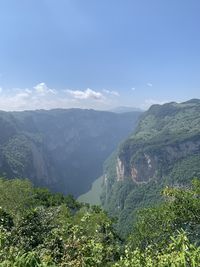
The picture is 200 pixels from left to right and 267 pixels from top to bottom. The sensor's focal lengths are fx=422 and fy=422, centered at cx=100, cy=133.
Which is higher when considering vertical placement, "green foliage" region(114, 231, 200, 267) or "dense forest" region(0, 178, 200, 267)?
"green foliage" region(114, 231, 200, 267)

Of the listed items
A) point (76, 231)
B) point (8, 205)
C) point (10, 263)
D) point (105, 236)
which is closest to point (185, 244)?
point (10, 263)

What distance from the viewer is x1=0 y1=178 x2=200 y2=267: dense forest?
1739 cm

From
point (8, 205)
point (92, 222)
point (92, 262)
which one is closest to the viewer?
point (92, 262)

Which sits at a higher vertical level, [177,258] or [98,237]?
[177,258]

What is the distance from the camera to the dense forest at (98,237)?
1739cm

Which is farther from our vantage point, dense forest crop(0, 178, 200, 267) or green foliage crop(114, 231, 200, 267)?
dense forest crop(0, 178, 200, 267)

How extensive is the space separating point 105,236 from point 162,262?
62.0 ft

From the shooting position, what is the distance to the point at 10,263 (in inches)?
624

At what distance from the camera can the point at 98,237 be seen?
33.3m

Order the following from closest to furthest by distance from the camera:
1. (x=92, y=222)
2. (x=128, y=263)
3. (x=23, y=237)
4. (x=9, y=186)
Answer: (x=128, y=263) < (x=23, y=237) < (x=92, y=222) < (x=9, y=186)

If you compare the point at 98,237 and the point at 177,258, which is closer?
the point at 177,258

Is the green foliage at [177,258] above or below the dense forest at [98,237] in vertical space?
above

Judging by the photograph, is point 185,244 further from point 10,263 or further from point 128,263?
point 10,263

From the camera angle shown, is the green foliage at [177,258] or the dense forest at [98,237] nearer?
the green foliage at [177,258]
